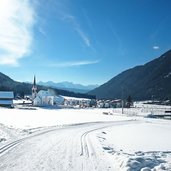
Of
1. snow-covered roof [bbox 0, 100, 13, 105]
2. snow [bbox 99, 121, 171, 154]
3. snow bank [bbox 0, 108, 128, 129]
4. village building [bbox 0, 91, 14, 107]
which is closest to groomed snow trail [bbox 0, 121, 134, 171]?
snow [bbox 99, 121, 171, 154]

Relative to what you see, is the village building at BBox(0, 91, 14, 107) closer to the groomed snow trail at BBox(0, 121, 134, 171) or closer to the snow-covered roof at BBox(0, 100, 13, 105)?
the snow-covered roof at BBox(0, 100, 13, 105)

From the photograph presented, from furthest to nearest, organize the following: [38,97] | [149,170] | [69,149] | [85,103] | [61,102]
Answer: [85,103]
[61,102]
[38,97]
[69,149]
[149,170]

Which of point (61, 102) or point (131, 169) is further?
point (61, 102)

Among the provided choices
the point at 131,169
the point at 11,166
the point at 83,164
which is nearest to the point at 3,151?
the point at 11,166

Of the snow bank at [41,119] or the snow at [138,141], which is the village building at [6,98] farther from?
the snow at [138,141]

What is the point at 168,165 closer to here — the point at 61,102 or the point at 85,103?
the point at 61,102

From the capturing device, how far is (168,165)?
15.1 metres

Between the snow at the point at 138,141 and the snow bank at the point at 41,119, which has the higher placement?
the snow bank at the point at 41,119

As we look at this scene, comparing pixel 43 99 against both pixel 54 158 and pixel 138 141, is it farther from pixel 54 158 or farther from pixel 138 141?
pixel 54 158

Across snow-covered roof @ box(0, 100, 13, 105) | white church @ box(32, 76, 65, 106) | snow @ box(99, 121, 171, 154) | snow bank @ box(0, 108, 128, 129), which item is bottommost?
snow @ box(99, 121, 171, 154)

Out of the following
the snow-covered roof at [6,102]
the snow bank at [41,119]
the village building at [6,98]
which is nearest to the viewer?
the snow bank at [41,119]

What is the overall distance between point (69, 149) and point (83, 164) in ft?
15.7

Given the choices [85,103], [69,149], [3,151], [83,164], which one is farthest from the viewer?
[85,103]

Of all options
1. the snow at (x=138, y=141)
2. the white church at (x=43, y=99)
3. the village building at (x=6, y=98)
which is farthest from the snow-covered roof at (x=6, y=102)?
the snow at (x=138, y=141)
